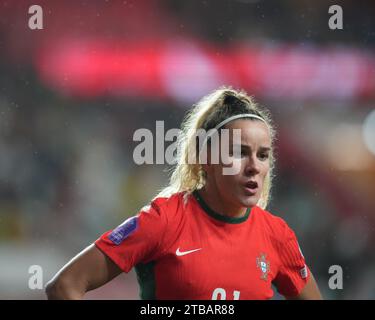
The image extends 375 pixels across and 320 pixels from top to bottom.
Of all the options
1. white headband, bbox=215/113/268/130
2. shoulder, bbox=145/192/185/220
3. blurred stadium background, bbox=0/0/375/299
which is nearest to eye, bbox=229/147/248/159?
white headband, bbox=215/113/268/130

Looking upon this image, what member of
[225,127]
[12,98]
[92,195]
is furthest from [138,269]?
[12,98]

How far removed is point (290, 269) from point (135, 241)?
0.61 m

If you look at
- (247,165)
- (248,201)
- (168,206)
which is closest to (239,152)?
(247,165)

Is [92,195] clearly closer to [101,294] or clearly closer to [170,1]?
[101,294]

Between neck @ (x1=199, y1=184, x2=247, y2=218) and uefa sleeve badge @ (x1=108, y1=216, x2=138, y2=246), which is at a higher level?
neck @ (x1=199, y1=184, x2=247, y2=218)

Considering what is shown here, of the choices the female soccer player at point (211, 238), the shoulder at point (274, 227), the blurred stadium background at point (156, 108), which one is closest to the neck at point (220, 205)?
the female soccer player at point (211, 238)

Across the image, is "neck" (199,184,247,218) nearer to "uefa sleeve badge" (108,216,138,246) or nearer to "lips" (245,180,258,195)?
"lips" (245,180,258,195)

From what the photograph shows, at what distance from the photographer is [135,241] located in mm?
1981

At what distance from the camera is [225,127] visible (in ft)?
7.06

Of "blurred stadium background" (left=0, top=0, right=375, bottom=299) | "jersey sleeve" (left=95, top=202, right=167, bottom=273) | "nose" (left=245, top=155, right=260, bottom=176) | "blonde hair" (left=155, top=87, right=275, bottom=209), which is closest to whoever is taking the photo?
"jersey sleeve" (left=95, top=202, right=167, bottom=273)

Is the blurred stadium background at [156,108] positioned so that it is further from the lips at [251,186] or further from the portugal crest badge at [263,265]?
the lips at [251,186]

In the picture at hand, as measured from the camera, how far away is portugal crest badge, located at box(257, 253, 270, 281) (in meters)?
2.12

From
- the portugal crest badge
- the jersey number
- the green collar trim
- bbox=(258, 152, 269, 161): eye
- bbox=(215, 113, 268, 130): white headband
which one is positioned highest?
bbox=(215, 113, 268, 130): white headband

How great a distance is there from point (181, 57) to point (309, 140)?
1.50 metres
